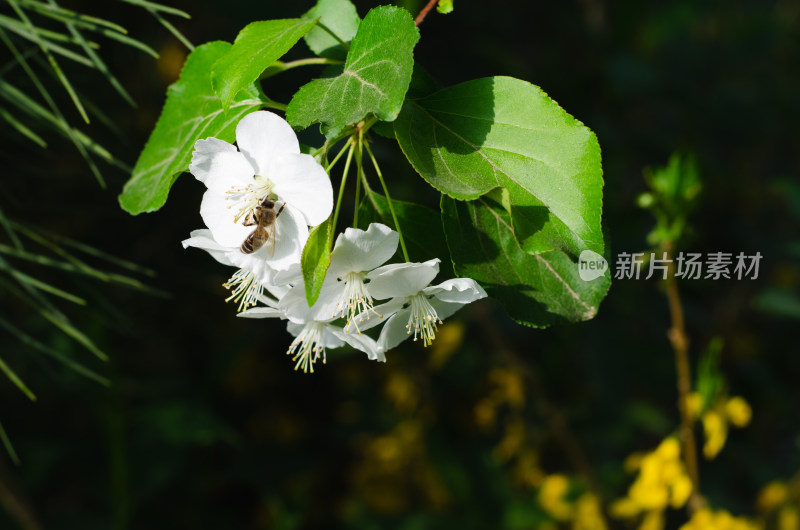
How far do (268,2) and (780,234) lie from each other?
1714mm

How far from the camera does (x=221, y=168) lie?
0.50m

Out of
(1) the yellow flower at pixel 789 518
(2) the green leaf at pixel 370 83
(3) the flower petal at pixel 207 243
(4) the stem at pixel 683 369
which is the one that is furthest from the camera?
(1) the yellow flower at pixel 789 518

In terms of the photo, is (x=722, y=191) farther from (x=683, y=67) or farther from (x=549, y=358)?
(x=549, y=358)

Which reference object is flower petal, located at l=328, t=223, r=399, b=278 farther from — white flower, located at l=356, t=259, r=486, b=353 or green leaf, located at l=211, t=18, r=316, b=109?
green leaf, located at l=211, t=18, r=316, b=109

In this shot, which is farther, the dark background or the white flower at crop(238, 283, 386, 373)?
the dark background

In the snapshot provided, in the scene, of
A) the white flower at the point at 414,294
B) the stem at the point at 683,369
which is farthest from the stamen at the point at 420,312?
the stem at the point at 683,369

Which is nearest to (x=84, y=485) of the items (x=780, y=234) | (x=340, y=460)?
(x=340, y=460)

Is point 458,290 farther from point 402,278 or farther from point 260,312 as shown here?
point 260,312

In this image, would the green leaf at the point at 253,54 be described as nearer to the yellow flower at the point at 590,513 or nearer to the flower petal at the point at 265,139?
the flower petal at the point at 265,139

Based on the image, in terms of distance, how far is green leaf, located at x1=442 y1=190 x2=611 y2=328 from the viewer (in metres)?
0.51

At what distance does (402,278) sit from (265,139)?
14 cm

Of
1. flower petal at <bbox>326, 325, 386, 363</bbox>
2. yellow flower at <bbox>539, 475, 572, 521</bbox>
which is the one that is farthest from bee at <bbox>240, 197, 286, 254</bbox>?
yellow flower at <bbox>539, 475, 572, 521</bbox>

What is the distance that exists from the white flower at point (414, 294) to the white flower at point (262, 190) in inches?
2.9

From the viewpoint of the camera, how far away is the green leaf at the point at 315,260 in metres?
0.43
